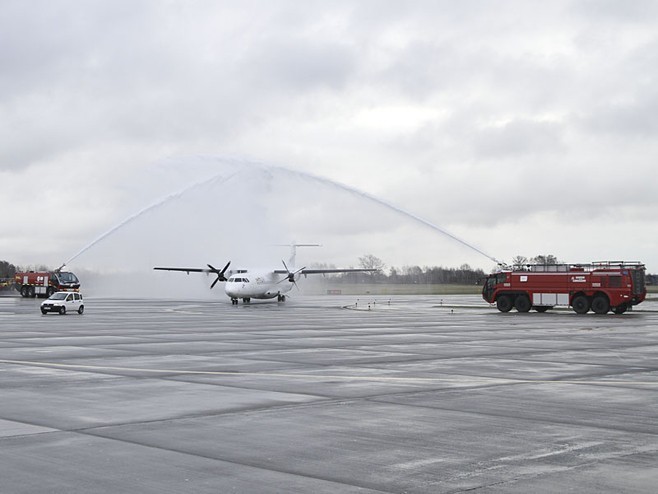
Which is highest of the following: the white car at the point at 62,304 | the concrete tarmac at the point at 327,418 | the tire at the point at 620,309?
the white car at the point at 62,304

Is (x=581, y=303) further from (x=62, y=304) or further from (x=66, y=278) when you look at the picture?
(x=66, y=278)

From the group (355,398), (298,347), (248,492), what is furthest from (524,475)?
(298,347)

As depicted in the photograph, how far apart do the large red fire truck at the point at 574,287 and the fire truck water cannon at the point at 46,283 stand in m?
44.3

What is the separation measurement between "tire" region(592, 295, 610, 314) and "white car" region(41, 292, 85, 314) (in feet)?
112

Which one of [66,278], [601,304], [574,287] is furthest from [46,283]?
[601,304]

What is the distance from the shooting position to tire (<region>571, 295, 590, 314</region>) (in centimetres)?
5462

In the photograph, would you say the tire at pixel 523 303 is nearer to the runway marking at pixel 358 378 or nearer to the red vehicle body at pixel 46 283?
the runway marking at pixel 358 378

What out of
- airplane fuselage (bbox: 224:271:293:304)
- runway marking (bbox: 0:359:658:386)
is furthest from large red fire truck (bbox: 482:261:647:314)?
runway marking (bbox: 0:359:658:386)

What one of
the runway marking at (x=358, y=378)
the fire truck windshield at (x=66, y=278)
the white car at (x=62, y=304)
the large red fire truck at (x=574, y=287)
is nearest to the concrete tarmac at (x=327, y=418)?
the runway marking at (x=358, y=378)

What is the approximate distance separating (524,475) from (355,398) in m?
6.57

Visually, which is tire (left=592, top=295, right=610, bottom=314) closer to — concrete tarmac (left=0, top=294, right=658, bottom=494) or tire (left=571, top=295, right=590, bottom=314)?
tire (left=571, top=295, right=590, bottom=314)

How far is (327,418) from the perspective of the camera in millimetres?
13305

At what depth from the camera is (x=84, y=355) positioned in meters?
24.4

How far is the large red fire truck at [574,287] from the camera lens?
53.4 meters
